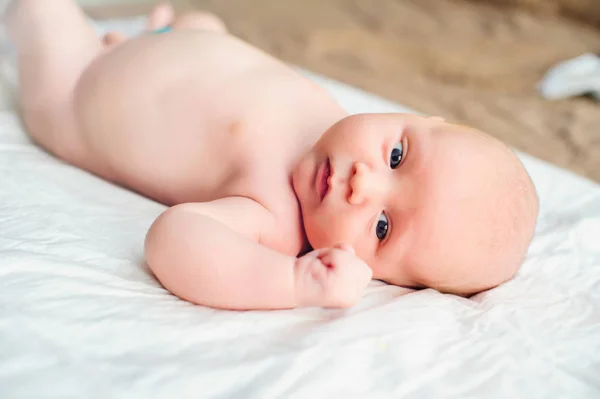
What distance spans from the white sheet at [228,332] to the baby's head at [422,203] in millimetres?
41

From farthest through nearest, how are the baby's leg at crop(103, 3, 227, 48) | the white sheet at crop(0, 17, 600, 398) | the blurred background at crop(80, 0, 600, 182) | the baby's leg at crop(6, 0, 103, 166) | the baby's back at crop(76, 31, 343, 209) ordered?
the blurred background at crop(80, 0, 600, 182)
the baby's leg at crop(103, 3, 227, 48)
the baby's leg at crop(6, 0, 103, 166)
the baby's back at crop(76, 31, 343, 209)
the white sheet at crop(0, 17, 600, 398)

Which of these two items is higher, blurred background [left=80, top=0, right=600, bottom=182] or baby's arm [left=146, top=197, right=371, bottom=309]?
blurred background [left=80, top=0, right=600, bottom=182]

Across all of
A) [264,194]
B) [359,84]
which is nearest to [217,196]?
[264,194]

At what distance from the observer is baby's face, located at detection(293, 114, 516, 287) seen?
0.88 m

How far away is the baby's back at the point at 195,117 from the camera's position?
100 cm

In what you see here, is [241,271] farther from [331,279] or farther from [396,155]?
[396,155]

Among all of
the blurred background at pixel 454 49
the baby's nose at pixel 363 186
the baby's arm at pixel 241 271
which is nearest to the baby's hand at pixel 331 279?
the baby's arm at pixel 241 271

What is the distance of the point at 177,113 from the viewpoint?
3.44ft

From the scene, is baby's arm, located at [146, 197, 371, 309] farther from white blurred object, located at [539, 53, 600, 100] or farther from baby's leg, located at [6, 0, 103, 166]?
white blurred object, located at [539, 53, 600, 100]

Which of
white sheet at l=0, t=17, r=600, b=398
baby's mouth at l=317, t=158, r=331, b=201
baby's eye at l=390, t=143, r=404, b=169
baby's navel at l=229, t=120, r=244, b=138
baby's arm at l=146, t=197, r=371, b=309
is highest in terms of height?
baby's eye at l=390, t=143, r=404, b=169

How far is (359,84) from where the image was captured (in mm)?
1723

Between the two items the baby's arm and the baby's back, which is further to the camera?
the baby's back

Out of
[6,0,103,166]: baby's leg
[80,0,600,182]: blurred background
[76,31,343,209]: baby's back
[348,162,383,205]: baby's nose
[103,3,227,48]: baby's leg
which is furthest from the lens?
[80,0,600,182]: blurred background

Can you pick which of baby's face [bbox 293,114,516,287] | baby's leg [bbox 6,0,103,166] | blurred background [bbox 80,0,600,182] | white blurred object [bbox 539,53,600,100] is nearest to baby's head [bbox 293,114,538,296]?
baby's face [bbox 293,114,516,287]
